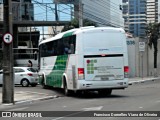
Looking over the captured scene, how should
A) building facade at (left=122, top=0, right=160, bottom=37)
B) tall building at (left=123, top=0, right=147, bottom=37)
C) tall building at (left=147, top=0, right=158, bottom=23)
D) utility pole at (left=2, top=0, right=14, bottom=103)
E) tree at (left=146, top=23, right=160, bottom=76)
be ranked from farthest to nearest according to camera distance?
tall building at (left=147, top=0, right=158, bottom=23) < building facade at (left=122, top=0, right=160, bottom=37) < tall building at (left=123, top=0, right=147, bottom=37) < tree at (left=146, top=23, right=160, bottom=76) < utility pole at (left=2, top=0, right=14, bottom=103)

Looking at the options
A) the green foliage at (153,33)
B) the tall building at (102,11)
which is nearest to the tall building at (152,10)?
the tall building at (102,11)

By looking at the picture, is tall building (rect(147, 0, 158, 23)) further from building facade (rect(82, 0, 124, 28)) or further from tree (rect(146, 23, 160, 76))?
tree (rect(146, 23, 160, 76))

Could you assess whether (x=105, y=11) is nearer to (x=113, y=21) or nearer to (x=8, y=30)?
(x=113, y=21)

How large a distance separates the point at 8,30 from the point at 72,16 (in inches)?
1366

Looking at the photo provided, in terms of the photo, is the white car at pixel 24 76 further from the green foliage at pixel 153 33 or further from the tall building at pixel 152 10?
the tall building at pixel 152 10

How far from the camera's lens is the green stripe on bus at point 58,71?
22.6 metres

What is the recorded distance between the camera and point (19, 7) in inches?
2100

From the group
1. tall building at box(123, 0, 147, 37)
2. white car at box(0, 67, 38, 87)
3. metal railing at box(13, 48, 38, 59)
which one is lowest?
white car at box(0, 67, 38, 87)

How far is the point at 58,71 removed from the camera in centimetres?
2386

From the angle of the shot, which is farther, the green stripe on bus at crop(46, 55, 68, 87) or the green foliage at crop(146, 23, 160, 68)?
the green foliage at crop(146, 23, 160, 68)

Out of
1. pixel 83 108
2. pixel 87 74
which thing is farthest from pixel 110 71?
pixel 83 108

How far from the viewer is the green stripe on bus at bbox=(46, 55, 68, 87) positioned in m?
22.6

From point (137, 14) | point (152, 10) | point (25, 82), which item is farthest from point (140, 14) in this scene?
point (25, 82)

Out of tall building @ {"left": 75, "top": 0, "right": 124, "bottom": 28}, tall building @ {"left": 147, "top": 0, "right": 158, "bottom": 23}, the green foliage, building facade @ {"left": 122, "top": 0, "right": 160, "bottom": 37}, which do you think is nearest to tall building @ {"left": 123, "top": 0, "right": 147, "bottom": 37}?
building facade @ {"left": 122, "top": 0, "right": 160, "bottom": 37}
